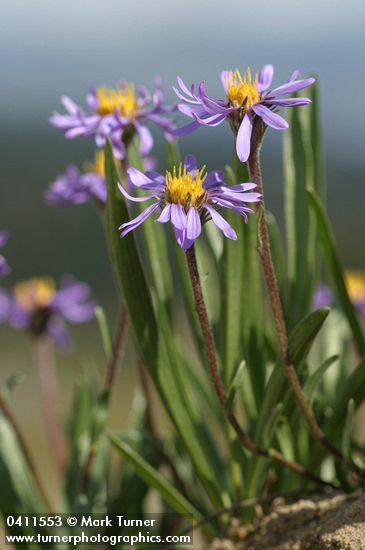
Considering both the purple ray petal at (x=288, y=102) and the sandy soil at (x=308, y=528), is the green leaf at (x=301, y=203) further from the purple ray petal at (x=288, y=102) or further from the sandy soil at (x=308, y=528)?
the purple ray petal at (x=288, y=102)

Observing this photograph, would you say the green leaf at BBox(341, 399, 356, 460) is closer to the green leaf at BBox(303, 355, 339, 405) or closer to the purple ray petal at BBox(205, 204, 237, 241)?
the green leaf at BBox(303, 355, 339, 405)

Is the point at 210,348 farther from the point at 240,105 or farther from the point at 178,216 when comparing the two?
the point at 240,105

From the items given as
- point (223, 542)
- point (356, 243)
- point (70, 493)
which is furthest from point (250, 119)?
point (356, 243)

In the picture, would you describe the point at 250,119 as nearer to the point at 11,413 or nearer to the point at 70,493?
the point at 11,413

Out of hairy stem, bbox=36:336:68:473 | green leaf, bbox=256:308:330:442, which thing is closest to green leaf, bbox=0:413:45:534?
hairy stem, bbox=36:336:68:473

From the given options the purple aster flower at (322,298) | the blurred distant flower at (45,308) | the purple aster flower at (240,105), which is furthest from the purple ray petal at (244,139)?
the blurred distant flower at (45,308)

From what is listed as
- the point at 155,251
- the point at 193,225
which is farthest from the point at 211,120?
the point at 155,251
